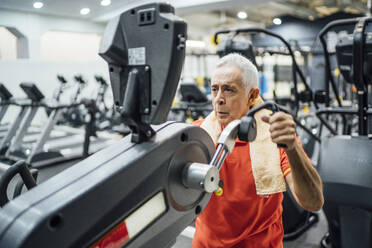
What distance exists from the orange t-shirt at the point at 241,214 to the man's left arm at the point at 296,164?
0.56ft

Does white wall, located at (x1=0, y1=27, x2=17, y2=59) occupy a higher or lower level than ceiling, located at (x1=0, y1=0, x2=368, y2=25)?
lower

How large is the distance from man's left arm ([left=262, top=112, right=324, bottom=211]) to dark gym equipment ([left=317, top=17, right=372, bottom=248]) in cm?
86

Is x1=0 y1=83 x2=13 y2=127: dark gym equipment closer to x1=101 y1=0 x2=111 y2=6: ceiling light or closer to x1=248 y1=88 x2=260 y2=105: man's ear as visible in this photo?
x1=101 y1=0 x2=111 y2=6: ceiling light

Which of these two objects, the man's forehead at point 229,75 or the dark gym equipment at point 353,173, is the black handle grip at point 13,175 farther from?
the dark gym equipment at point 353,173

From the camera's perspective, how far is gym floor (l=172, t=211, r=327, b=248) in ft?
8.18

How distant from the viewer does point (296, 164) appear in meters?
1.03

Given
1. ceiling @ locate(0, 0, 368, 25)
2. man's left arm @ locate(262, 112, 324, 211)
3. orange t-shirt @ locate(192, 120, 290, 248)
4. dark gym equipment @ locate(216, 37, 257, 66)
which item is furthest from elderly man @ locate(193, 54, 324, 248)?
ceiling @ locate(0, 0, 368, 25)

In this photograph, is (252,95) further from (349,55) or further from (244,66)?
(349,55)

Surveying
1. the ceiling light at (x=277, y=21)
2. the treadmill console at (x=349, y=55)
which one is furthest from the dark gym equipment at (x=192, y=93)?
the ceiling light at (x=277, y=21)

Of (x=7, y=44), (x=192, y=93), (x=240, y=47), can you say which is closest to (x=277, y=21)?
(x=192, y=93)

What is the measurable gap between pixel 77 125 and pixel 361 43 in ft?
24.4

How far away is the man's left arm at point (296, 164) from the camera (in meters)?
0.87

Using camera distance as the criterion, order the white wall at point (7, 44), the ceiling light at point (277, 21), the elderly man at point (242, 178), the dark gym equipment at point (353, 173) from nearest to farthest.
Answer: the elderly man at point (242, 178) → the dark gym equipment at point (353, 173) → the white wall at point (7, 44) → the ceiling light at point (277, 21)

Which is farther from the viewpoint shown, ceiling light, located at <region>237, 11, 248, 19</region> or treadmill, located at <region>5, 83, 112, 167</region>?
ceiling light, located at <region>237, 11, 248, 19</region>
